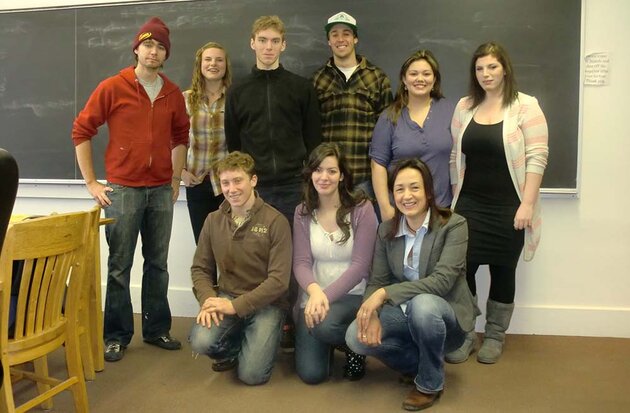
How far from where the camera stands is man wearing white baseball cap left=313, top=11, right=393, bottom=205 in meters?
2.72

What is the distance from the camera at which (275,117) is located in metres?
2.68

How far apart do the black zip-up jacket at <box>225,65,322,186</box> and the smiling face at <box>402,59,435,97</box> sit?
0.46m

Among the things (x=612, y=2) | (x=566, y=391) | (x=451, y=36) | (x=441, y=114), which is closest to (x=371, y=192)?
(x=441, y=114)

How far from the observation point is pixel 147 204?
2.71m

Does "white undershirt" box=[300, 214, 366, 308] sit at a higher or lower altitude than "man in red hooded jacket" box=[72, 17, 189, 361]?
lower

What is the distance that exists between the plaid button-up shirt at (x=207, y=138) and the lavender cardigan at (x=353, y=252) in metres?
0.64

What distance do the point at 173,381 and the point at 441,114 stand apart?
66.5 inches

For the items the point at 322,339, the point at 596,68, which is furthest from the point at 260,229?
the point at 596,68

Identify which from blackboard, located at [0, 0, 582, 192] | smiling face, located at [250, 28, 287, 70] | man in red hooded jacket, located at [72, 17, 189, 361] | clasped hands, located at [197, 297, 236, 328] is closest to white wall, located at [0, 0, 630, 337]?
blackboard, located at [0, 0, 582, 192]

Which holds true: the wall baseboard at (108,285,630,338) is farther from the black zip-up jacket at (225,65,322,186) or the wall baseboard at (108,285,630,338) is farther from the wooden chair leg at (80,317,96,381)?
the wooden chair leg at (80,317,96,381)

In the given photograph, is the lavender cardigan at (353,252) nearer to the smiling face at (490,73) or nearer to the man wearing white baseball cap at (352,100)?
the man wearing white baseball cap at (352,100)

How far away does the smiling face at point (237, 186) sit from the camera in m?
2.40

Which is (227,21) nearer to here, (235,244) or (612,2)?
(235,244)

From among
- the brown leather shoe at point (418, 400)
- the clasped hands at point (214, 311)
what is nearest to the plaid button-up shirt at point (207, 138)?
the clasped hands at point (214, 311)
